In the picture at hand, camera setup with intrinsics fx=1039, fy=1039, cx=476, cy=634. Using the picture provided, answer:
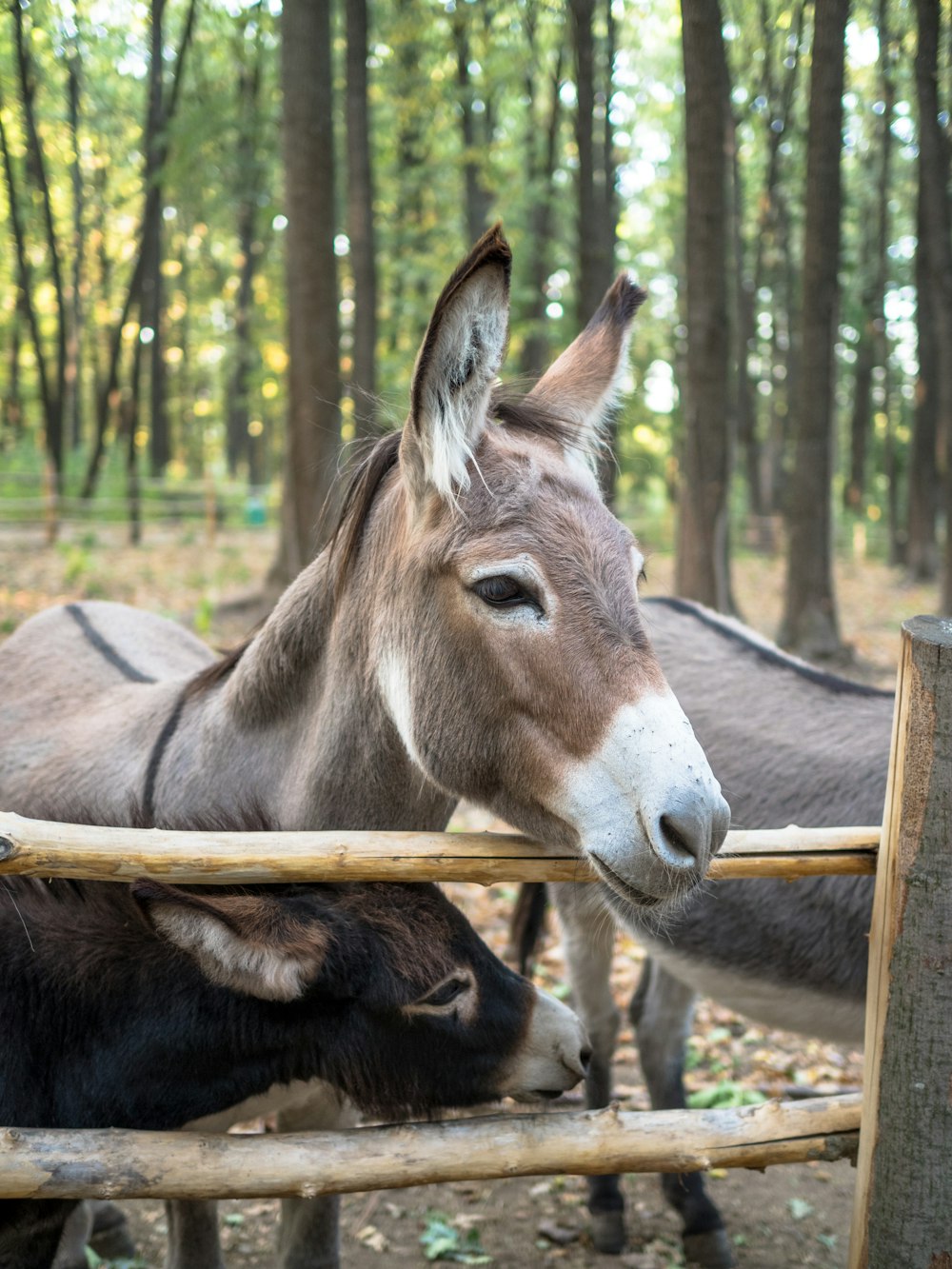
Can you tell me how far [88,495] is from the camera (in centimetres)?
1825

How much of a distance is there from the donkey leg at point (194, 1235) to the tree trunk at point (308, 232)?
608 centimetres

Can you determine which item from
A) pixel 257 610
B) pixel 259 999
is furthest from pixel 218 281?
pixel 259 999

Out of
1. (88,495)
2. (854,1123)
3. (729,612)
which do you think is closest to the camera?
(854,1123)

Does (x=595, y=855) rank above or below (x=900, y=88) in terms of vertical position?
below

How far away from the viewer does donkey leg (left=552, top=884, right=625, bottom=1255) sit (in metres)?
3.88

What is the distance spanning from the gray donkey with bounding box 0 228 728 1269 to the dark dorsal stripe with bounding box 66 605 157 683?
784 mm

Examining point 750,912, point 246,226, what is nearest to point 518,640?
point 750,912

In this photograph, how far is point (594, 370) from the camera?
9.12 feet

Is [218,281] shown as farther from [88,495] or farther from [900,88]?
[900,88]

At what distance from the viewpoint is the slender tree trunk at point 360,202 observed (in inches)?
455

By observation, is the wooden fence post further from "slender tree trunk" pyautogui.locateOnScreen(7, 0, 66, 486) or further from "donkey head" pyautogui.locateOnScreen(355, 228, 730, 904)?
"slender tree trunk" pyautogui.locateOnScreen(7, 0, 66, 486)

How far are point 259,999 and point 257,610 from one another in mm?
9339

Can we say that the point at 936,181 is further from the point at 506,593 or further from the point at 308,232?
the point at 506,593

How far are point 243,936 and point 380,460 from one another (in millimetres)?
1222
